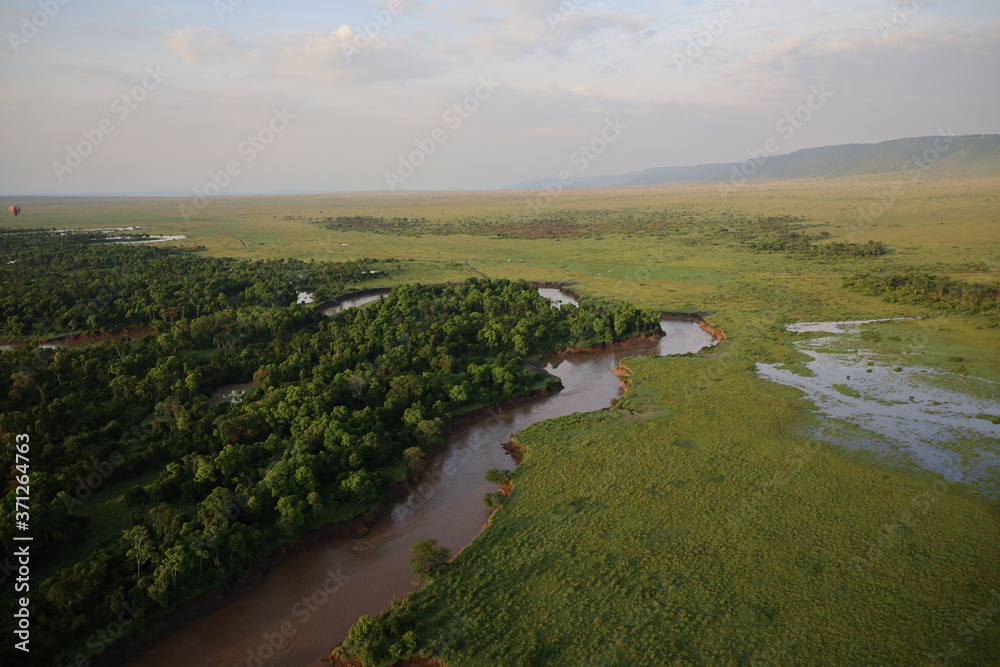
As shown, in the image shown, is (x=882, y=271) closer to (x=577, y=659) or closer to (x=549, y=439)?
(x=549, y=439)

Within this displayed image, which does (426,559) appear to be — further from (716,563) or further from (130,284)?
(130,284)

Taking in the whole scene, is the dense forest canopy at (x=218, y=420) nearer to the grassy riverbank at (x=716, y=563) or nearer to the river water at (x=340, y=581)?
the river water at (x=340, y=581)

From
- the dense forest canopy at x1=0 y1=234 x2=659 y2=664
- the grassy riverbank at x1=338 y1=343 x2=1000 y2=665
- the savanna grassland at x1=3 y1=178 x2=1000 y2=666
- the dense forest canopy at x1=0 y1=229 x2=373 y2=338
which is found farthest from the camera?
the dense forest canopy at x1=0 y1=229 x2=373 y2=338

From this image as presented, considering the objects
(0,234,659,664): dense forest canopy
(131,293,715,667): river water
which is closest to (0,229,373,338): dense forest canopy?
(0,234,659,664): dense forest canopy

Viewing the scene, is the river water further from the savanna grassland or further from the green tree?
the savanna grassland

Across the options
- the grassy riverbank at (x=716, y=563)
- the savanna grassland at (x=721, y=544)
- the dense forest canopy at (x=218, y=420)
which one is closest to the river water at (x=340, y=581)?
the dense forest canopy at (x=218, y=420)

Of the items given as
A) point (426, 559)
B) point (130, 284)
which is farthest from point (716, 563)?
point (130, 284)

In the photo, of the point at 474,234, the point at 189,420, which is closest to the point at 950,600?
the point at 189,420
